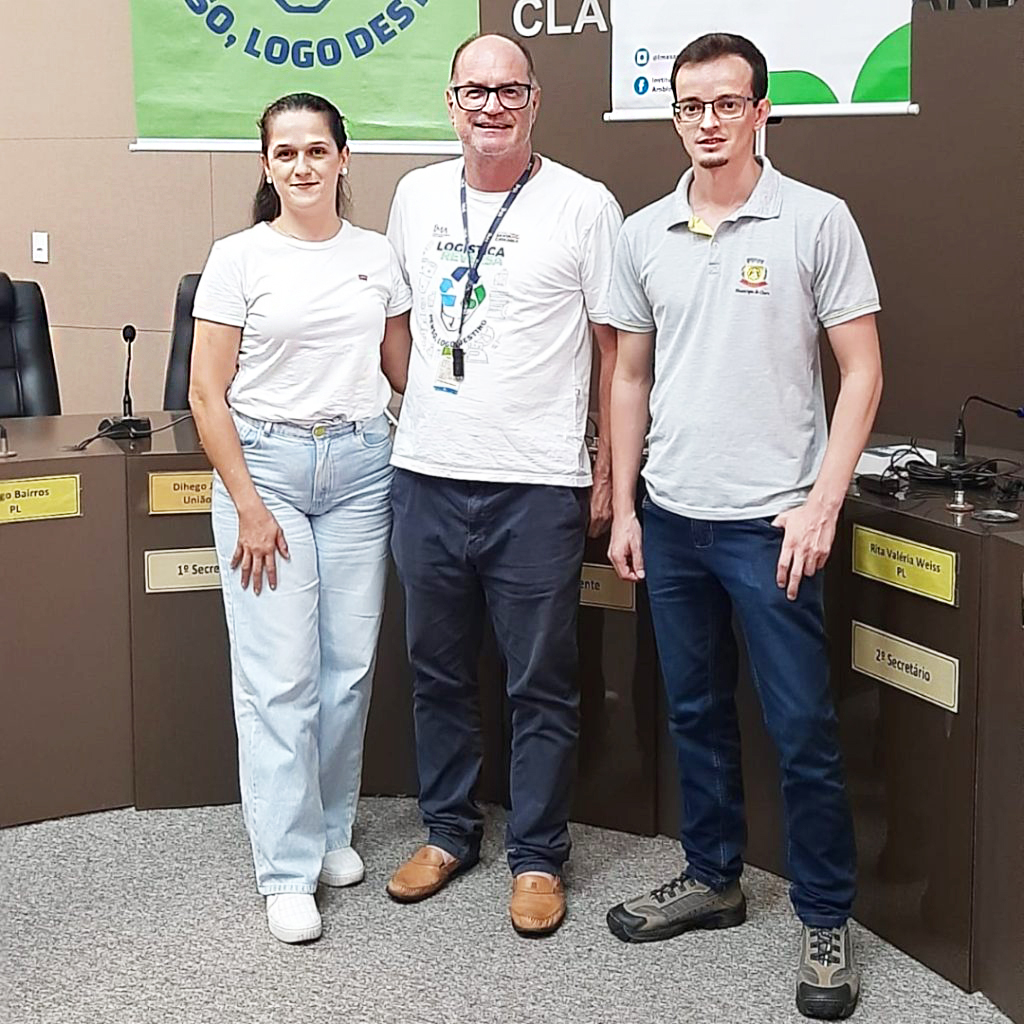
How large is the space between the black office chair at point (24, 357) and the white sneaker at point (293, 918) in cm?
186

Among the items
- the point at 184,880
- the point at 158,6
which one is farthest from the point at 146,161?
the point at 184,880

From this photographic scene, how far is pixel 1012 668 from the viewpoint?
213 centimetres

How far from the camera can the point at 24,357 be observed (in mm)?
3895

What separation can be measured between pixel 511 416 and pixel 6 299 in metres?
2.08

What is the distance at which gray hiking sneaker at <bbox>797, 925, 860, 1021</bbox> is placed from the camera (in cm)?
223

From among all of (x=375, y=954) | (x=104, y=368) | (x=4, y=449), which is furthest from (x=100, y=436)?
(x=104, y=368)

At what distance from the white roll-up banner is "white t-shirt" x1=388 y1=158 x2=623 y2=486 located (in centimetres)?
88

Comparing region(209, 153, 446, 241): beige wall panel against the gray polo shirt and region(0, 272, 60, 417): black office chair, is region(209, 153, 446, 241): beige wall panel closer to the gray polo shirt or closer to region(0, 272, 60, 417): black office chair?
region(0, 272, 60, 417): black office chair

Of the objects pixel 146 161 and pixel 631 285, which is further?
pixel 146 161

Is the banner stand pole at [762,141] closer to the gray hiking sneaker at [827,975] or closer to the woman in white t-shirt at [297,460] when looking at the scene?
the woman in white t-shirt at [297,460]

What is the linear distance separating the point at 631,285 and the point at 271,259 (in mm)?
600

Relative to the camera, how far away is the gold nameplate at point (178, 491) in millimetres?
2887

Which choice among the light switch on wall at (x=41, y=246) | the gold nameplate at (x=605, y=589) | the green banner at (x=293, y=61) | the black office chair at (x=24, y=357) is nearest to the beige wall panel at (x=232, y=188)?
the green banner at (x=293, y=61)

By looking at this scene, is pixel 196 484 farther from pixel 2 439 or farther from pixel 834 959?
pixel 834 959
